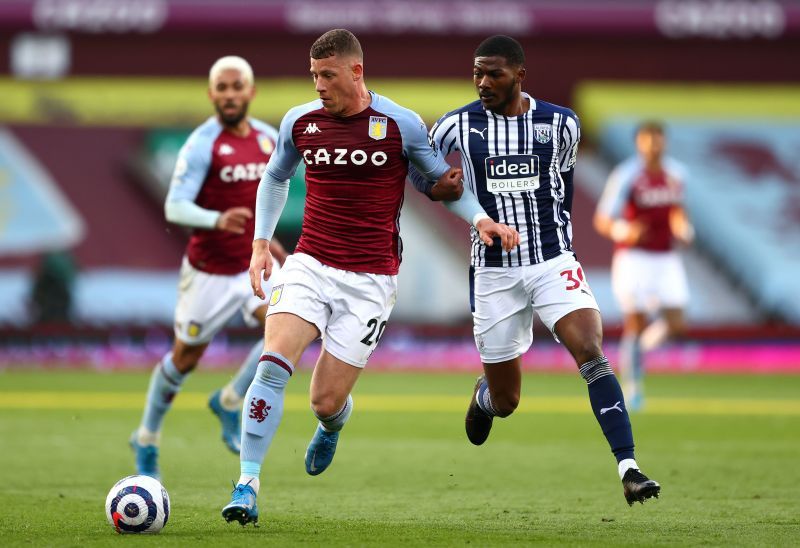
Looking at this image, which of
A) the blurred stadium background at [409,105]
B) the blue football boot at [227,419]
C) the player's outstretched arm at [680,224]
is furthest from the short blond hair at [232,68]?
the blurred stadium background at [409,105]

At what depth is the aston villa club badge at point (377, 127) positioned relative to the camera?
22.7 feet

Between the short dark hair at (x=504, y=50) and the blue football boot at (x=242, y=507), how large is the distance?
2697 millimetres

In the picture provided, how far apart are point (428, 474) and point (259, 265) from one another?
2711 mm

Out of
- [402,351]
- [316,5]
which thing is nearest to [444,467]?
[402,351]

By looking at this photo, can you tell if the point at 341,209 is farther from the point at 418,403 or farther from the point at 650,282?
the point at 650,282

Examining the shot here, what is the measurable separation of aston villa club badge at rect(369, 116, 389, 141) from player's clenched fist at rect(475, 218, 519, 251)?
2.45ft

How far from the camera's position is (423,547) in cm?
591

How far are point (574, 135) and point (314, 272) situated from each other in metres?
1.69

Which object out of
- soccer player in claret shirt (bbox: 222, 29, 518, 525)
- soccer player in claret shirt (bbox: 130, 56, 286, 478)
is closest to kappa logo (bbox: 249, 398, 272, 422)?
soccer player in claret shirt (bbox: 222, 29, 518, 525)

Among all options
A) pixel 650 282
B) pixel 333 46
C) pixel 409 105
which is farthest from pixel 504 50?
pixel 409 105

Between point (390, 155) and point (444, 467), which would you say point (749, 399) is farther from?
point (390, 155)

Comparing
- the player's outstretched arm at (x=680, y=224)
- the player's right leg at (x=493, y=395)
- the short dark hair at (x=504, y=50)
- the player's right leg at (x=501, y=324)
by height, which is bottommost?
the player's right leg at (x=493, y=395)

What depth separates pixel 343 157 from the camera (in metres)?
6.88

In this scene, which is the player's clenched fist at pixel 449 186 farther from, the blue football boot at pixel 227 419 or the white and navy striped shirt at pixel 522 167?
the blue football boot at pixel 227 419
